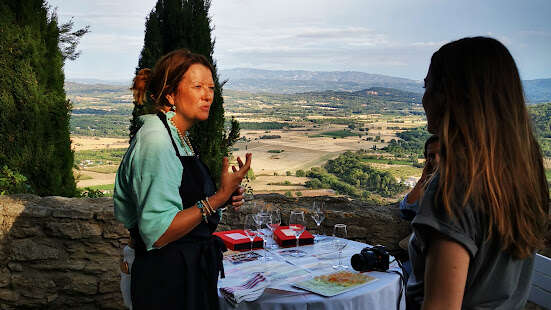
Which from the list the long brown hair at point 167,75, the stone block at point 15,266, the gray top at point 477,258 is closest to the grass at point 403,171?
the stone block at point 15,266

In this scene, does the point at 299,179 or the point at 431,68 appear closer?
the point at 431,68

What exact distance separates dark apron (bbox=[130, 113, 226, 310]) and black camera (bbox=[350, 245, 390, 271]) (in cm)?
70

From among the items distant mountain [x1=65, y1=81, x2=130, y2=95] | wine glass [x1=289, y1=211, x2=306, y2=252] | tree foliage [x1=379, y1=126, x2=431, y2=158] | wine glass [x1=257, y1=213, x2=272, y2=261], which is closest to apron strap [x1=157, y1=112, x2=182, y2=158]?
wine glass [x1=257, y1=213, x2=272, y2=261]

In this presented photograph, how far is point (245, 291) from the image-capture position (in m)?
1.73

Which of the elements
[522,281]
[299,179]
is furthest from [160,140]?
[299,179]

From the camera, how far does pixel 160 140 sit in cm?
166

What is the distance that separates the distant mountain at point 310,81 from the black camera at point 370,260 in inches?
501

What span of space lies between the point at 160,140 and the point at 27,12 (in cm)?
381

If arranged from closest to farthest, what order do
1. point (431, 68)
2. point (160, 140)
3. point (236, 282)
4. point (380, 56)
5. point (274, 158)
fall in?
point (431, 68)
point (160, 140)
point (236, 282)
point (274, 158)
point (380, 56)

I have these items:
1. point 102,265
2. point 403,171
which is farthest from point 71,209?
point 403,171

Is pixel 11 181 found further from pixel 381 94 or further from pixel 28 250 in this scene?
pixel 381 94

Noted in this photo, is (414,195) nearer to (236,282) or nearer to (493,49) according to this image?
(236,282)

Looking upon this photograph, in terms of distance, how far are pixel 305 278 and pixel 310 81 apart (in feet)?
61.6

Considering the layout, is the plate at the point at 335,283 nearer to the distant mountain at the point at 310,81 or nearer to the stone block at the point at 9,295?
the stone block at the point at 9,295
